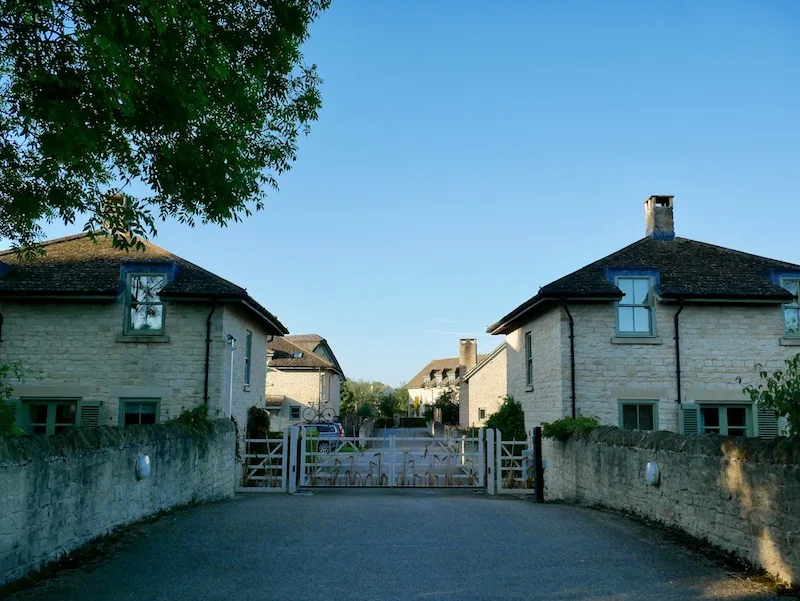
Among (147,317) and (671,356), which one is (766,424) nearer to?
(671,356)

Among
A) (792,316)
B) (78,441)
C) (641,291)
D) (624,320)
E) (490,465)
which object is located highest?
(641,291)

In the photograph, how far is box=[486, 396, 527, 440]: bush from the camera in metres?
23.1

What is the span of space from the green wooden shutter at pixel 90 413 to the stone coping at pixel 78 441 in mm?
6112

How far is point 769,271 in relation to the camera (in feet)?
66.0

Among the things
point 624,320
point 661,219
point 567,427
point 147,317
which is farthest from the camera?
point 661,219

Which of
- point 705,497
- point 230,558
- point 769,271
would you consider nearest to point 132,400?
point 230,558

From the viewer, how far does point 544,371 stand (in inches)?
818

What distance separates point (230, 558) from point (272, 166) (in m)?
6.06

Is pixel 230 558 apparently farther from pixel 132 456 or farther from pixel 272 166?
pixel 272 166

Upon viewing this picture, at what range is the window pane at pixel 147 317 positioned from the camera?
18.7 m

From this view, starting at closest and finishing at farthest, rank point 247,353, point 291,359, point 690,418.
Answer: point 690,418
point 247,353
point 291,359

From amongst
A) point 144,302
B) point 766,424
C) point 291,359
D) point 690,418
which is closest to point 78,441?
point 144,302

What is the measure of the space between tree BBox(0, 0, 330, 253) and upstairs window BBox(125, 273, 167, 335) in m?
6.34

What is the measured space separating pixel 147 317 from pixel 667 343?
1322 centimetres
